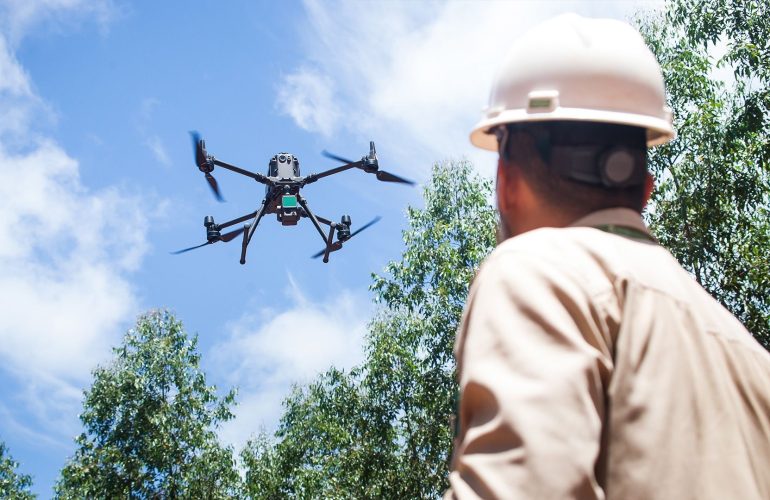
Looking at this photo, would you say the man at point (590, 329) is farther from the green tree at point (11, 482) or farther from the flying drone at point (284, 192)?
the green tree at point (11, 482)

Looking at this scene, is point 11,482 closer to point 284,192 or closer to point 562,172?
point 284,192

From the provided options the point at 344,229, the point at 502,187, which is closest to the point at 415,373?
the point at 344,229

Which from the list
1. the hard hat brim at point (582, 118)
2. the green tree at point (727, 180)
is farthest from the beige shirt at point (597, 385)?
the green tree at point (727, 180)

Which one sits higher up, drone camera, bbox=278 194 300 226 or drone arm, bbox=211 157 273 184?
drone arm, bbox=211 157 273 184

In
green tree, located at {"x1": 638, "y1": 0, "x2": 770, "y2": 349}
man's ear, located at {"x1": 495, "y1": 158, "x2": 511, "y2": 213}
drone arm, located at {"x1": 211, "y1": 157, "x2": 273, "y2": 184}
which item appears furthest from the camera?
drone arm, located at {"x1": 211, "y1": 157, "x2": 273, "y2": 184}

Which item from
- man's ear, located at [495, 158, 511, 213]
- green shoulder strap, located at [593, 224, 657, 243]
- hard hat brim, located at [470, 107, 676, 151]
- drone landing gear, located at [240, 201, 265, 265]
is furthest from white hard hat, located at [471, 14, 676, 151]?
drone landing gear, located at [240, 201, 265, 265]

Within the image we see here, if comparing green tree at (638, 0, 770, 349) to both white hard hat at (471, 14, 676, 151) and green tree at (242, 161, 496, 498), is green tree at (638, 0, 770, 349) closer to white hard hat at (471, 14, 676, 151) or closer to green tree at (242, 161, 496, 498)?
green tree at (242, 161, 496, 498)

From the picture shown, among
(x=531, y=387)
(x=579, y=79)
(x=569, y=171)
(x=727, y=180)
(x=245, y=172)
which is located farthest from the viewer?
(x=245, y=172)
